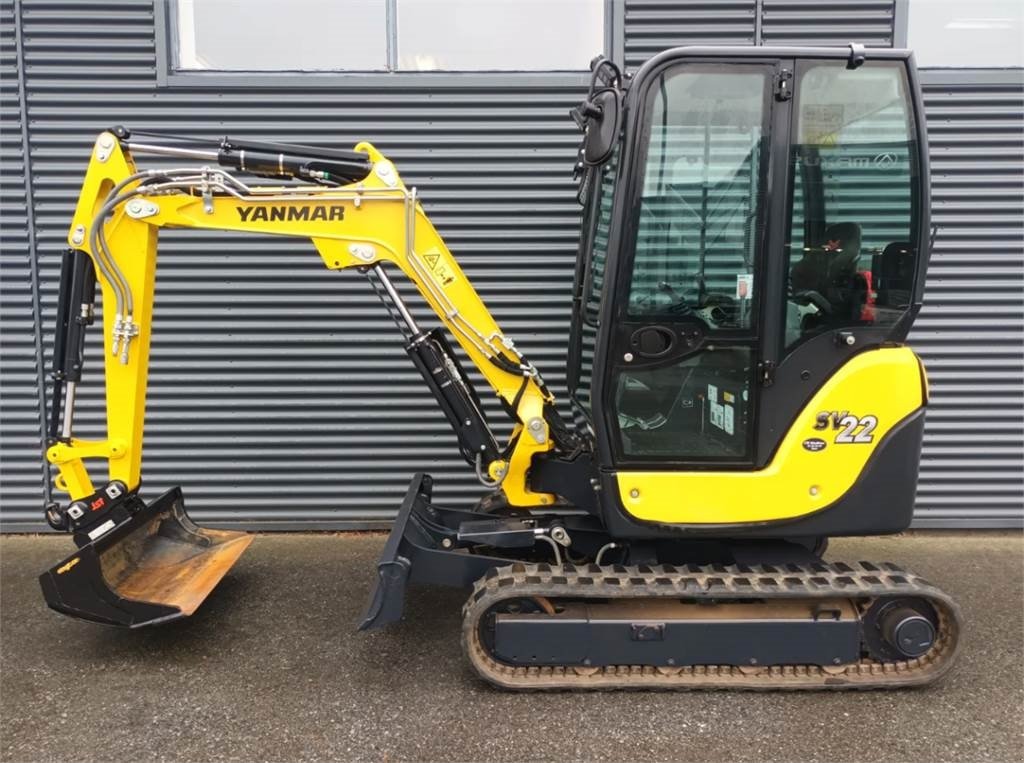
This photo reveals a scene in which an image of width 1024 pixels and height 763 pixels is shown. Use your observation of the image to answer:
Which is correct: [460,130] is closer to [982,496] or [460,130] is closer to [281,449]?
[281,449]

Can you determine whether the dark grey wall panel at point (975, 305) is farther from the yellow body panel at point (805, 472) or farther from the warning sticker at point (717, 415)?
the warning sticker at point (717, 415)

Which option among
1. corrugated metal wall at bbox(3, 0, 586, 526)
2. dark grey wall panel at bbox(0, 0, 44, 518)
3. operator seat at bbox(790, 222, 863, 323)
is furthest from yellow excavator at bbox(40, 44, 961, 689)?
dark grey wall panel at bbox(0, 0, 44, 518)

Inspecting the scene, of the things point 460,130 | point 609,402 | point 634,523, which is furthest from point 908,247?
point 460,130

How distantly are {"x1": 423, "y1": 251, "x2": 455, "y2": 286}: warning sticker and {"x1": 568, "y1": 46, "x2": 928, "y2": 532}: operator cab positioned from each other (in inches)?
31.4

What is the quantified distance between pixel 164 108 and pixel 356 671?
4065 millimetres

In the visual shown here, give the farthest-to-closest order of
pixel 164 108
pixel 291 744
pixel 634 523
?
pixel 164 108
pixel 634 523
pixel 291 744

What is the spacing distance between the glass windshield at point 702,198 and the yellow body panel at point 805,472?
1.78ft

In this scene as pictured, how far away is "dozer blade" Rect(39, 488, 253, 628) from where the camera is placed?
10.7 ft

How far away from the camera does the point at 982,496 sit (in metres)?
5.29

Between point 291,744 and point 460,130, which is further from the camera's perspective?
point 460,130

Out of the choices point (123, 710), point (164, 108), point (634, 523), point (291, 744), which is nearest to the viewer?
point (291, 744)

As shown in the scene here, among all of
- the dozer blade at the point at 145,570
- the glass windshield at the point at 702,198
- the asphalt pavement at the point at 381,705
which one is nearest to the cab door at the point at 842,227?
the glass windshield at the point at 702,198

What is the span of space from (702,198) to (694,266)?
29cm

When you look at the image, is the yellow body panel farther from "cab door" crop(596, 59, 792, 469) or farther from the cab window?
the cab window
